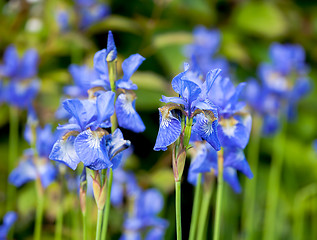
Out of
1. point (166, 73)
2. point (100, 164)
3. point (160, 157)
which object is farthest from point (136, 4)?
point (100, 164)

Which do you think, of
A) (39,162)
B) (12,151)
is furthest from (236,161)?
(12,151)

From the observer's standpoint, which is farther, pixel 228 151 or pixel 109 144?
pixel 228 151

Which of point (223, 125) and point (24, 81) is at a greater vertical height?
point (24, 81)

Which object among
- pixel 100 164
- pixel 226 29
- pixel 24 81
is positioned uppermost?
pixel 226 29

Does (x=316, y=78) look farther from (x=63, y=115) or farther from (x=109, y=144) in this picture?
(x=109, y=144)

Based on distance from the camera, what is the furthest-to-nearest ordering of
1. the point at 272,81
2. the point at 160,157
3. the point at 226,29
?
the point at 226,29
the point at 160,157
the point at 272,81

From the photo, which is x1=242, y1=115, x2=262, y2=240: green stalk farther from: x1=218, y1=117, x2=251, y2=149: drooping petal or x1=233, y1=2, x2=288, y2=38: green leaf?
x1=218, y1=117, x2=251, y2=149: drooping petal

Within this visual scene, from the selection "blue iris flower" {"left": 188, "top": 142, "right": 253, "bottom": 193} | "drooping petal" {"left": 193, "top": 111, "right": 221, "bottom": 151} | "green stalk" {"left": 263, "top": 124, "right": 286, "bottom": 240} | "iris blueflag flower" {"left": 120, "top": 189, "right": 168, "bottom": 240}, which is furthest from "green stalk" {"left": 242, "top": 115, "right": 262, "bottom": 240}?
"drooping petal" {"left": 193, "top": 111, "right": 221, "bottom": 151}
